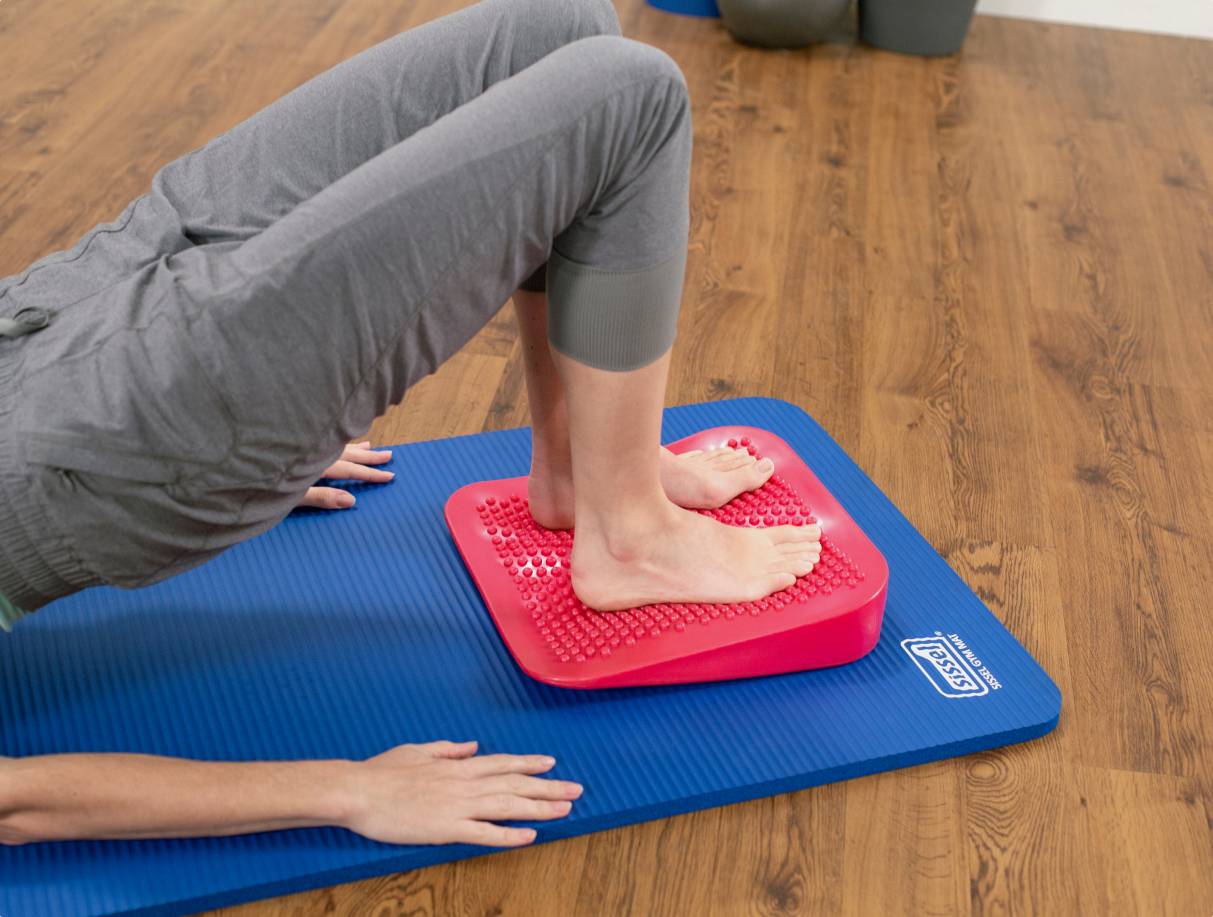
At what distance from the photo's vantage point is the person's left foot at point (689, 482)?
150cm

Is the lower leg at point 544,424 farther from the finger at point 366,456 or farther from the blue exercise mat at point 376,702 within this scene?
the finger at point 366,456

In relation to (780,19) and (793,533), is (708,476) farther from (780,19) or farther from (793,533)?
(780,19)

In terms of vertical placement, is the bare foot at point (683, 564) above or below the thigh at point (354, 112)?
below

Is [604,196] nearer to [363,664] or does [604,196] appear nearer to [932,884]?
[363,664]

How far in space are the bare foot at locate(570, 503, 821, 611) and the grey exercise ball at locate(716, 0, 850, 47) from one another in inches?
85.3

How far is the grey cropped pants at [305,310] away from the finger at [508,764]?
12.3 inches

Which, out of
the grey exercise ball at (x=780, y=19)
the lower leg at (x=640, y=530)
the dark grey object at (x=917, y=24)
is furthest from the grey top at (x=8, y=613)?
the dark grey object at (x=917, y=24)

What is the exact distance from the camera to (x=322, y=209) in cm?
98

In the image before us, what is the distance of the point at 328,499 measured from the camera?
1572 mm

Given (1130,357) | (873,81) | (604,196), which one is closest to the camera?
(604,196)

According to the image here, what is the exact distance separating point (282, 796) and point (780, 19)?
8.79 ft

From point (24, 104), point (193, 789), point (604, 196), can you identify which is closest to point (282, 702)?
point (193, 789)

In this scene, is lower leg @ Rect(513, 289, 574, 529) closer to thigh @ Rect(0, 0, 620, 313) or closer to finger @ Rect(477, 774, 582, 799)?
thigh @ Rect(0, 0, 620, 313)

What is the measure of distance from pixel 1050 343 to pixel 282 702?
1.47 m
